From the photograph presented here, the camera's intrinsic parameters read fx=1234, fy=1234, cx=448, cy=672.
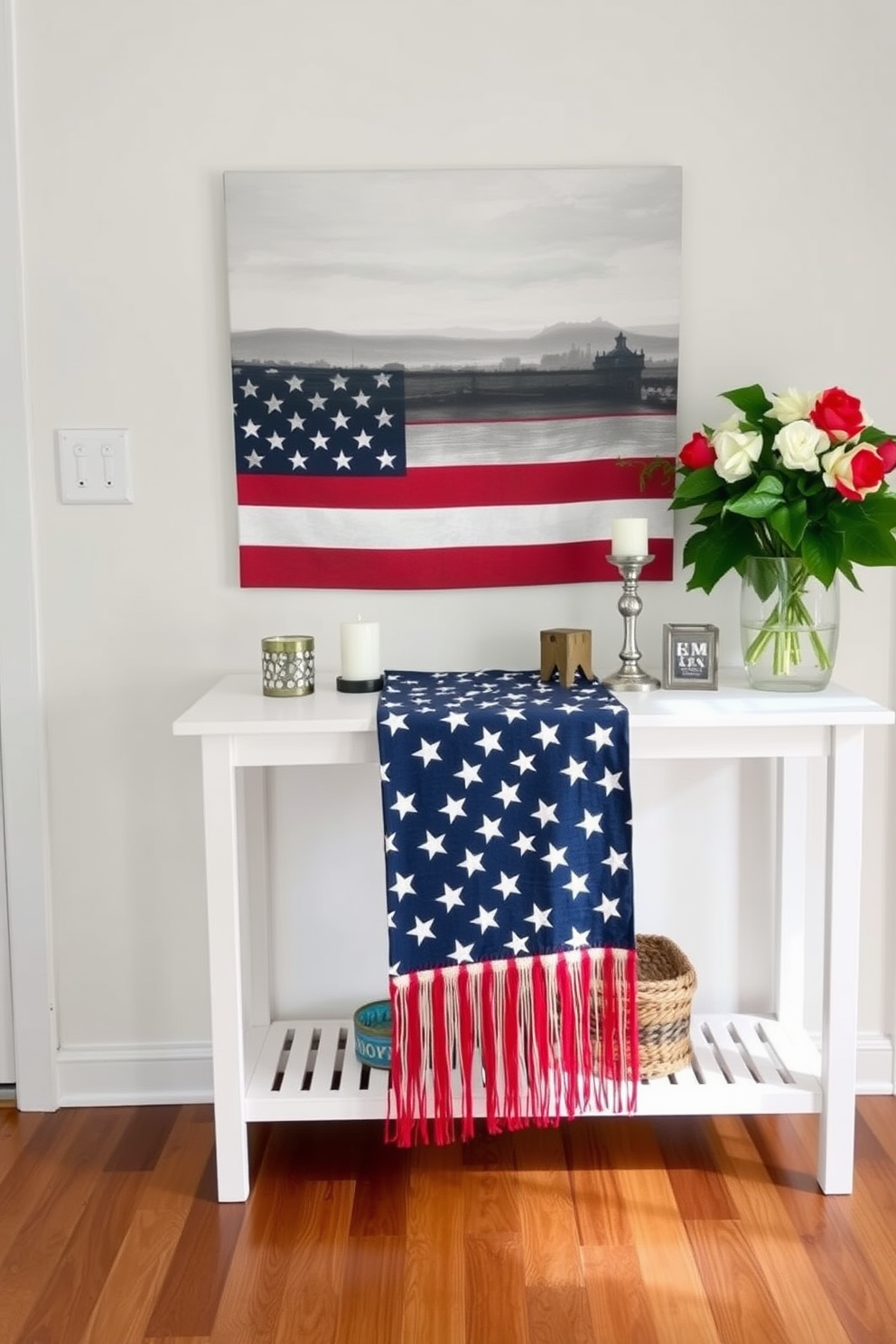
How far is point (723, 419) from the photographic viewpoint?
2186 mm

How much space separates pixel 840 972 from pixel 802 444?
2.64 feet

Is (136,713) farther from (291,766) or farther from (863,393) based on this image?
(863,393)

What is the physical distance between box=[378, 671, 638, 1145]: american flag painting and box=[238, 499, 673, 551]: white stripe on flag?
41 centimetres

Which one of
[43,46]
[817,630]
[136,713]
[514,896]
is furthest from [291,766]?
[43,46]

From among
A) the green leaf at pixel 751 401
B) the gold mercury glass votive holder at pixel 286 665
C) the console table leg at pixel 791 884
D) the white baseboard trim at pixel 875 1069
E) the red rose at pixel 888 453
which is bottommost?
the white baseboard trim at pixel 875 1069

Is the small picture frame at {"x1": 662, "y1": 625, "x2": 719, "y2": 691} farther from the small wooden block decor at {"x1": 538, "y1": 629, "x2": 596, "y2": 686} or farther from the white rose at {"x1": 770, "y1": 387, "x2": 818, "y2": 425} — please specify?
the white rose at {"x1": 770, "y1": 387, "x2": 818, "y2": 425}

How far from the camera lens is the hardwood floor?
1.60 meters

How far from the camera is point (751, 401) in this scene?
6.53ft

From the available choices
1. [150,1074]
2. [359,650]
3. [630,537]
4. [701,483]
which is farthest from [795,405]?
[150,1074]

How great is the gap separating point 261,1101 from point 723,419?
1386 millimetres

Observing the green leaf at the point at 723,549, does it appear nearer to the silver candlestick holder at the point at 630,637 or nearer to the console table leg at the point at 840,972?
the silver candlestick holder at the point at 630,637

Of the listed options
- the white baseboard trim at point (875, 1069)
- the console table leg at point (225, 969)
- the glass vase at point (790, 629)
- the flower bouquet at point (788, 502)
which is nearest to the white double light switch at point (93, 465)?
the console table leg at point (225, 969)

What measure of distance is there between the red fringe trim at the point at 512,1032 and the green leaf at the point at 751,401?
88 centimetres

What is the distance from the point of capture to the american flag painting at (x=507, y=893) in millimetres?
1798
